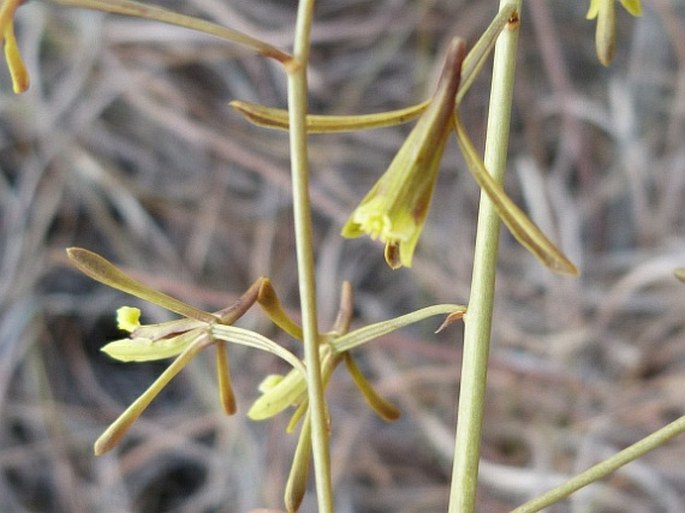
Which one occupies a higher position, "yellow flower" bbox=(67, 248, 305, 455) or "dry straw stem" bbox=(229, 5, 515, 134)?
"dry straw stem" bbox=(229, 5, 515, 134)

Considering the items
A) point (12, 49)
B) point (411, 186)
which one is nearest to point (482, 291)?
point (411, 186)

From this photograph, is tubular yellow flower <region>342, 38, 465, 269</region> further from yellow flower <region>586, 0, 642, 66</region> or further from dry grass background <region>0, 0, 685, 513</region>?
dry grass background <region>0, 0, 685, 513</region>

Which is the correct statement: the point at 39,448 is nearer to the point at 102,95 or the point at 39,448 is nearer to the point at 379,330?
the point at 102,95

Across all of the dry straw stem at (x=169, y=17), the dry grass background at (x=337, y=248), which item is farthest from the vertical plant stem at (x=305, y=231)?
the dry grass background at (x=337, y=248)

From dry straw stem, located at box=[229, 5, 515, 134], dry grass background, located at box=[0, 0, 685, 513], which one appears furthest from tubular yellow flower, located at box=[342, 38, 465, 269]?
dry grass background, located at box=[0, 0, 685, 513]

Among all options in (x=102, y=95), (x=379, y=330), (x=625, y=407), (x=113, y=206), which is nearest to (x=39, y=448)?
(x=113, y=206)

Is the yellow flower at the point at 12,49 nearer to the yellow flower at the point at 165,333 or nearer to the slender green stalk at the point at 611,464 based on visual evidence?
the yellow flower at the point at 165,333
